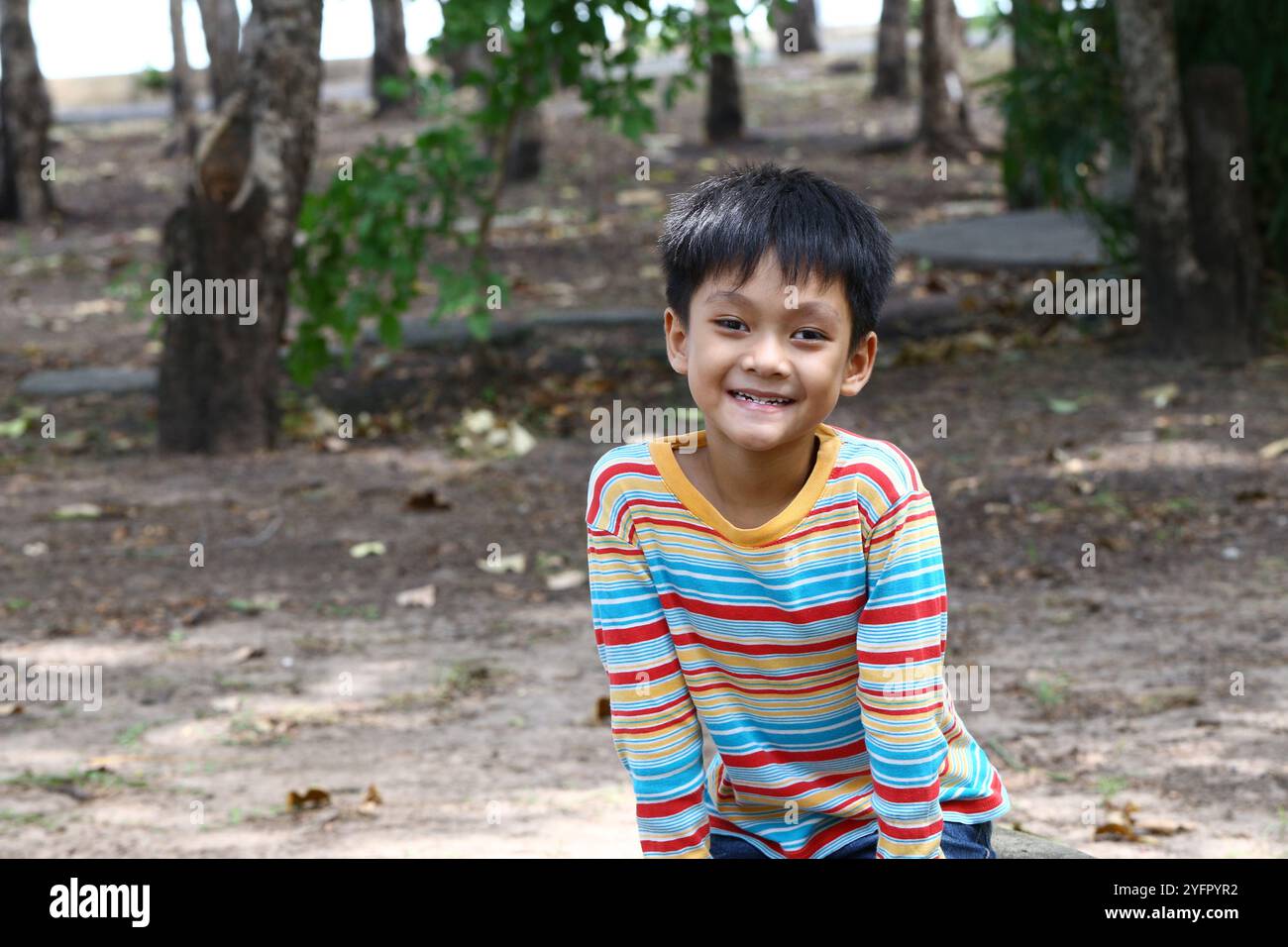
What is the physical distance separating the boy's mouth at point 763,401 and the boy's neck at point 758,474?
2.9 inches

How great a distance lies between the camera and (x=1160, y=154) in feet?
25.8

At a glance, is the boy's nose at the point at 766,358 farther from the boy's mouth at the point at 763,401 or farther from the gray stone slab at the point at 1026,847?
the gray stone slab at the point at 1026,847

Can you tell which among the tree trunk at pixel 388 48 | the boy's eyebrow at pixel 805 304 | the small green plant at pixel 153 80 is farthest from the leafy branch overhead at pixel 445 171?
the small green plant at pixel 153 80

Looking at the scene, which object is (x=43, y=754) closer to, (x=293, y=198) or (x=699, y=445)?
(x=699, y=445)

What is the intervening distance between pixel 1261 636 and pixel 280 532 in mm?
3618

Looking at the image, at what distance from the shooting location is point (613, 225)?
44.2ft

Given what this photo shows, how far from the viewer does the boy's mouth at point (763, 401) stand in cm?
223

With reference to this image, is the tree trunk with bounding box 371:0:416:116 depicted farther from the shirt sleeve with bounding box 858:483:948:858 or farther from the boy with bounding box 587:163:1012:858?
the shirt sleeve with bounding box 858:483:948:858

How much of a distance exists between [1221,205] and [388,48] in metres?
15.0

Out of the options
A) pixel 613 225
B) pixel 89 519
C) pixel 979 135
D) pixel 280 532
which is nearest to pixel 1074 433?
pixel 280 532

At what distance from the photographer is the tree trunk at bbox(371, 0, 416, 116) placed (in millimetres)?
20562

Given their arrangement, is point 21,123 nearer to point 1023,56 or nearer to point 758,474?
point 1023,56

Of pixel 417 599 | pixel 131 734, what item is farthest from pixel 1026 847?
pixel 417 599

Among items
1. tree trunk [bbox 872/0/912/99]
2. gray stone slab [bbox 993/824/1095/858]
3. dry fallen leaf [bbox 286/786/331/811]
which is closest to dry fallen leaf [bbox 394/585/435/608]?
dry fallen leaf [bbox 286/786/331/811]
